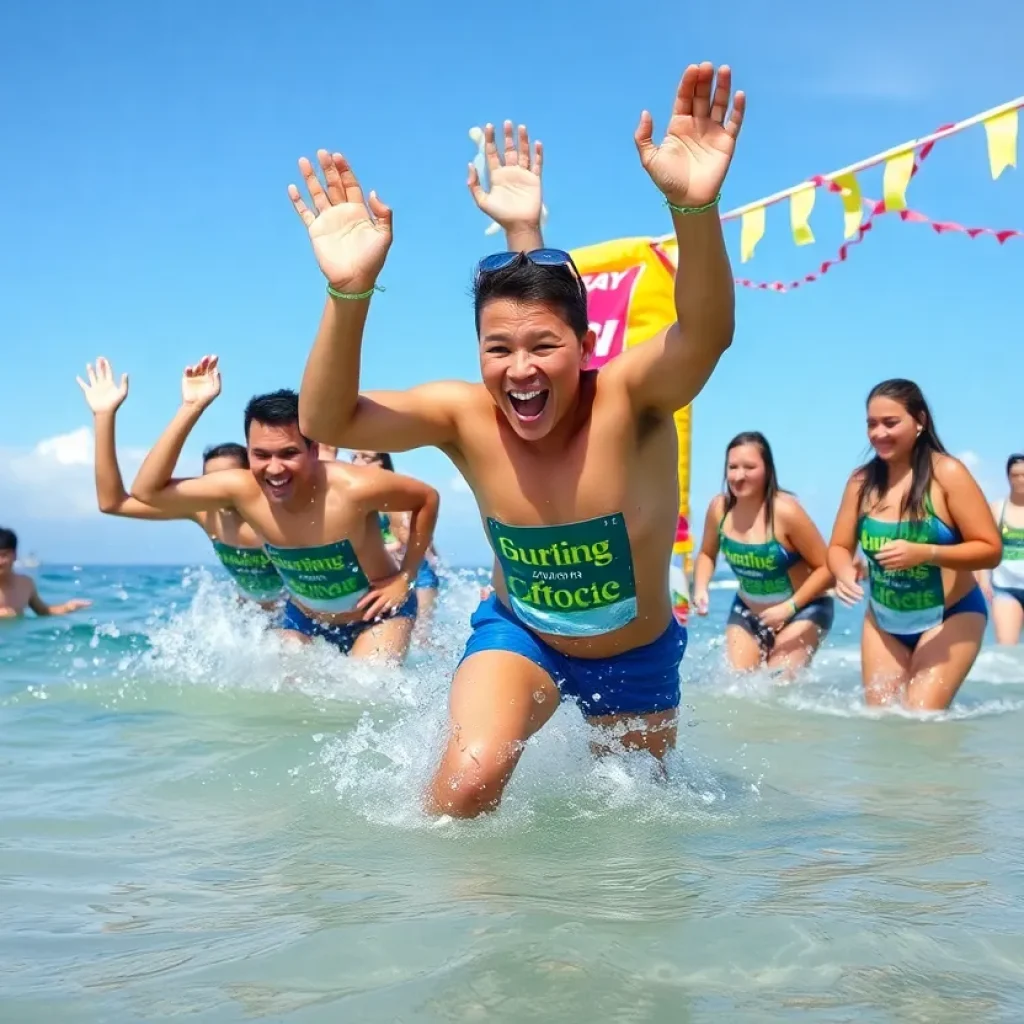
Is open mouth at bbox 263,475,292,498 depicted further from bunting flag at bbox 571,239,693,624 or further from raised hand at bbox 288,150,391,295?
bunting flag at bbox 571,239,693,624

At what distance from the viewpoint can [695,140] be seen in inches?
115

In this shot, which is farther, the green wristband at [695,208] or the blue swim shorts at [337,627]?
the blue swim shorts at [337,627]

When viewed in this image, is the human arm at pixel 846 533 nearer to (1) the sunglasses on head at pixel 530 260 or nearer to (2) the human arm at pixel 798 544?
(2) the human arm at pixel 798 544

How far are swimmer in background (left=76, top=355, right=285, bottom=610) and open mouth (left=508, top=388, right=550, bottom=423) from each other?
3.97m

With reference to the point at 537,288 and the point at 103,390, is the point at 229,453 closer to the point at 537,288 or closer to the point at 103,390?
the point at 103,390

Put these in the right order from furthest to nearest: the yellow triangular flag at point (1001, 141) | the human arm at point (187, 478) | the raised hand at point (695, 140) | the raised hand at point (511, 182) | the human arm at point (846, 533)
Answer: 1. the yellow triangular flag at point (1001, 141)
2. the human arm at point (846, 533)
3. the human arm at point (187, 478)
4. the raised hand at point (511, 182)
5. the raised hand at point (695, 140)

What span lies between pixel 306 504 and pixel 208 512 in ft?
4.74

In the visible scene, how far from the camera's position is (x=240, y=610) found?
27.9ft

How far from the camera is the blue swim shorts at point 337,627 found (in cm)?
684

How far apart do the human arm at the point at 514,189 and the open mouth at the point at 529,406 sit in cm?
105

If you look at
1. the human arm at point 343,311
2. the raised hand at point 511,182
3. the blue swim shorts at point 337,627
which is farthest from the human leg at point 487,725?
the blue swim shorts at point 337,627

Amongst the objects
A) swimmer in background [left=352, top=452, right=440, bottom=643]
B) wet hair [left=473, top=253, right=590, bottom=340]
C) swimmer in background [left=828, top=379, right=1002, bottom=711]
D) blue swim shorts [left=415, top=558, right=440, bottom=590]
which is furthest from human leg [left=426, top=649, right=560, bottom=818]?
blue swim shorts [left=415, top=558, right=440, bottom=590]

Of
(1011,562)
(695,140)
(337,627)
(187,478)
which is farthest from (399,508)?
(1011,562)

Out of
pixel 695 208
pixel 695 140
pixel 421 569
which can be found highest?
pixel 695 140
